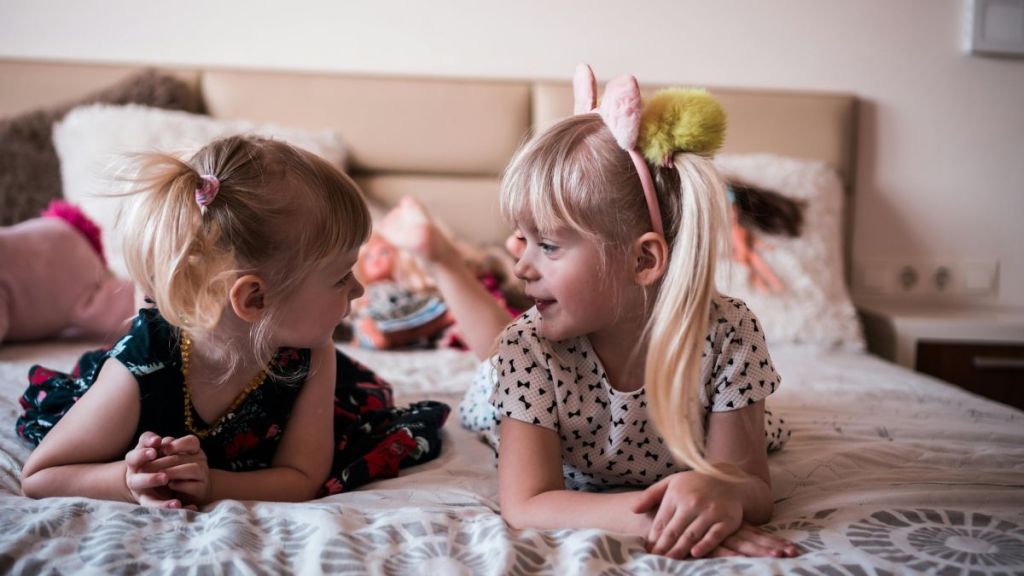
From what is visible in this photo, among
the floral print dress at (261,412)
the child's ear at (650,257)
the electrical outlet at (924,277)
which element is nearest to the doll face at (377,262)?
the floral print dress at (261,412)

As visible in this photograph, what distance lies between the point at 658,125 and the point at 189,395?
25.8 inches

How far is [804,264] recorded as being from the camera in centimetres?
216

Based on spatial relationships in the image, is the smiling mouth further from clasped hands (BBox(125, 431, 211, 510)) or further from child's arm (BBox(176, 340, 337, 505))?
clasped hands (BBox(125, 431, 211, 510))

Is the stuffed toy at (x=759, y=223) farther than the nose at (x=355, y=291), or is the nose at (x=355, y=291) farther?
the stuffed toy at (x=759, y=223)

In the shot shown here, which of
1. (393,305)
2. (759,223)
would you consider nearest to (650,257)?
(393,305)

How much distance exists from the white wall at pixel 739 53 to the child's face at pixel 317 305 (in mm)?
1607

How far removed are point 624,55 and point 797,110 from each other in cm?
55

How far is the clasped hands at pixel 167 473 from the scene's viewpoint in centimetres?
88

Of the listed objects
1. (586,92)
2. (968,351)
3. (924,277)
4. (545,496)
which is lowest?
(968,351)

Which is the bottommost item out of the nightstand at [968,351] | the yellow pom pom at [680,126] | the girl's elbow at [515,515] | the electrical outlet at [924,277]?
the nightstand at [968,351]

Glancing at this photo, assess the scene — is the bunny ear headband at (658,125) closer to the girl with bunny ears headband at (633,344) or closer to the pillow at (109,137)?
the girl with bunny ears headband at (633,344)

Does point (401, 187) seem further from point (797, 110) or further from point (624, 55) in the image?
point (797, 110)

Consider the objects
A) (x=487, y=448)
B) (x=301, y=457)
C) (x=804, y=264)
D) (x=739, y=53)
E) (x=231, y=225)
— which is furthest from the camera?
(x=739, y=53)

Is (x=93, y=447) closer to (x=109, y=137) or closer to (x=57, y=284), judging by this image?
(x=57, y=284)
